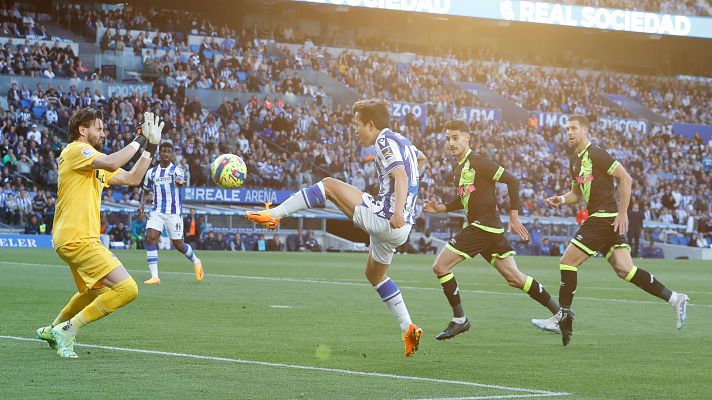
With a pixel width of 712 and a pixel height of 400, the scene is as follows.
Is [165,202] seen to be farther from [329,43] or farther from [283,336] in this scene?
[329,43]

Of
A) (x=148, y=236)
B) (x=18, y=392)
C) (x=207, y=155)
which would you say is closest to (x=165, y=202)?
(x=148, y=236)

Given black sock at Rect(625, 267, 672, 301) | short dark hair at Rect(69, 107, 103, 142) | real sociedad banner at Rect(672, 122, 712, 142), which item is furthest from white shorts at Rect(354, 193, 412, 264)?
real sociedad banner at Rect(672, 122, 712, 142)

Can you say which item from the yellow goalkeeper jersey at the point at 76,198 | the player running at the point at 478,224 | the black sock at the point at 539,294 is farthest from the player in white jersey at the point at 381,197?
the black sock at the point at 539,294

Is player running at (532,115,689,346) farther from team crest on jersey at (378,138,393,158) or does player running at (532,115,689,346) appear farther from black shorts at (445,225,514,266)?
team crest on jersey at (378,138,393,158)

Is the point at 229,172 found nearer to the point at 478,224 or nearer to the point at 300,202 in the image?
the point at 478,224

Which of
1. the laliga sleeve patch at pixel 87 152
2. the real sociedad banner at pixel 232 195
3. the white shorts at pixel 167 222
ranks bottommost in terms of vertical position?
the real sociedad banner at pixel 232 195

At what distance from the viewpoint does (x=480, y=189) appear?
508 inches

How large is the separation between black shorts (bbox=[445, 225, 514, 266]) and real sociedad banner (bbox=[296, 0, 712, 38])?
4130cm

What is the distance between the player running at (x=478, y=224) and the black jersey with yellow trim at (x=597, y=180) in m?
0.82

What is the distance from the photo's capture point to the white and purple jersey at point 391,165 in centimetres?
995

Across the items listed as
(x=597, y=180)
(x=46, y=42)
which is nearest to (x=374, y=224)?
(x=597, y=180)

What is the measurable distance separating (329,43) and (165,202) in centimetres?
3828

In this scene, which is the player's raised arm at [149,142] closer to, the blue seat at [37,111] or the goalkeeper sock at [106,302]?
the goalkeeper sock at [106,302]

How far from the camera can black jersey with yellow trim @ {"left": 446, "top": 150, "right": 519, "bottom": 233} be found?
42.0ft
